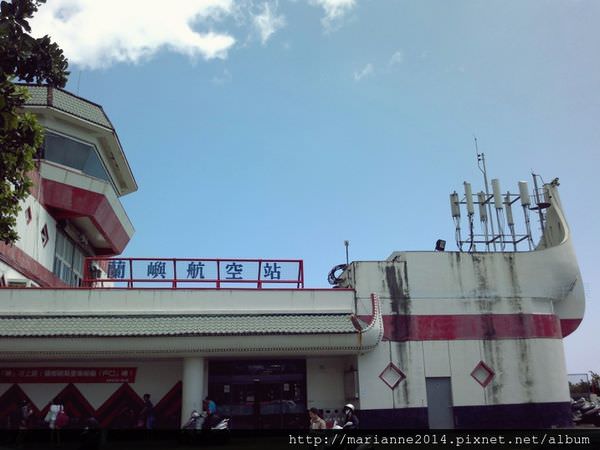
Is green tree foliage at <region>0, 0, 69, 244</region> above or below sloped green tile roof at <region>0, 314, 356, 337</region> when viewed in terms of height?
above

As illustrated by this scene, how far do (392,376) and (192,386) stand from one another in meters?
7.03

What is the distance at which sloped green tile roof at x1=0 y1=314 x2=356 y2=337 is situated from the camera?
18.4 meters

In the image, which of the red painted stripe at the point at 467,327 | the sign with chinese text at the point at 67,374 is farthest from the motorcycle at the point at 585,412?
the sign with chinese text at the point at 67,374

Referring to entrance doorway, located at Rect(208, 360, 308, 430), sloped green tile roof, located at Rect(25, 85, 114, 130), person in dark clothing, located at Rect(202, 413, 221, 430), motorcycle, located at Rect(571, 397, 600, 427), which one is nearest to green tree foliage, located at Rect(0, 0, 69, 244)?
person in dark clothing, located at Rect(202, 413, 221, 430)

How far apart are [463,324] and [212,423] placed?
10023 millimetres

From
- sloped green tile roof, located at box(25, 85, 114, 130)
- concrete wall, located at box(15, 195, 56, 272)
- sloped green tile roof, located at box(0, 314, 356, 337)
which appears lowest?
sloped green tile roof, located at box(0, 314, 356, 337)

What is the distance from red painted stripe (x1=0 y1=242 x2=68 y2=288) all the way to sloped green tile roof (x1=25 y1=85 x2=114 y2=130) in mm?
6016

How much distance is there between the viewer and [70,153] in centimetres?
2391

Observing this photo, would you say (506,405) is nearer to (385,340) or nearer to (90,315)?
(385,340)

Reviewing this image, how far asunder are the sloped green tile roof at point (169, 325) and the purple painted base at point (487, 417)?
3479 millimetres

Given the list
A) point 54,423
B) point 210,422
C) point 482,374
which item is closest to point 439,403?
point 482,374

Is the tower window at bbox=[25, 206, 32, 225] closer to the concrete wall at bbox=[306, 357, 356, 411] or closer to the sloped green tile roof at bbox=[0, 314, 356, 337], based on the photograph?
the sloped green tile roof at bbox=[0, 314, 356, 337]

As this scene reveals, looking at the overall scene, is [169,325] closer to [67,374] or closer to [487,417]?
[67,374]

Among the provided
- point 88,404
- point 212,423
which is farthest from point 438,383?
point 88,404
